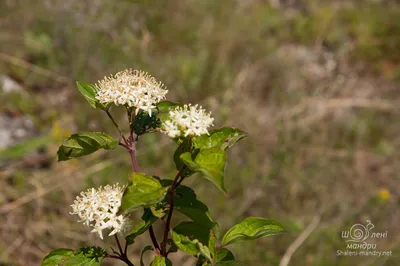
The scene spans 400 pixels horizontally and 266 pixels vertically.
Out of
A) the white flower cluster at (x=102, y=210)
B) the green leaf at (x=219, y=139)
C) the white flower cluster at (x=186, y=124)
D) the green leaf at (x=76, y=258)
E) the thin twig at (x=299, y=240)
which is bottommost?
the green leaf at (x=76, y=258)

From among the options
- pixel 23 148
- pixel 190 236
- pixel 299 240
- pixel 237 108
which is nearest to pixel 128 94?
pixel 190 236

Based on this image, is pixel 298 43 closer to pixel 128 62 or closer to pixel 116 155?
pixel 128 62

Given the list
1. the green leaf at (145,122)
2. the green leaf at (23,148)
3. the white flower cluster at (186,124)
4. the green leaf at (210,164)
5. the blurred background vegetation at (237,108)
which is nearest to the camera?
the green leaf at (210,164)

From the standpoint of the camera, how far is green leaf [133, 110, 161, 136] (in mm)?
986

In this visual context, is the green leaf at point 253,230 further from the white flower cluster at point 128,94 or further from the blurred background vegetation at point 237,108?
the blurred background vegetation at point 237,108

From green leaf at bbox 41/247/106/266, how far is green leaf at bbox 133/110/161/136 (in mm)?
280

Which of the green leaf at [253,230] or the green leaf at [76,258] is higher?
the green leaf at [76,258]

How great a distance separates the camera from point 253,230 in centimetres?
93

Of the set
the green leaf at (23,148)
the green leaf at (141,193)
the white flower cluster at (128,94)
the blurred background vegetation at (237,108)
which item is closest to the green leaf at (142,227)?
the green leaf at (141,193)

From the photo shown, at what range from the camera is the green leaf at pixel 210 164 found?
2.45 ft

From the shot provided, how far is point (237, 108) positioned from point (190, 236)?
2305mm

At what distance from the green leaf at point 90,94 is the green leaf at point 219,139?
0.22 meters

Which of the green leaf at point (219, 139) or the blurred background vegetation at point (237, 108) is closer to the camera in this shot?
the green leaf at point (219, 139)

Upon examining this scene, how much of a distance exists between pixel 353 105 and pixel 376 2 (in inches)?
66.7
